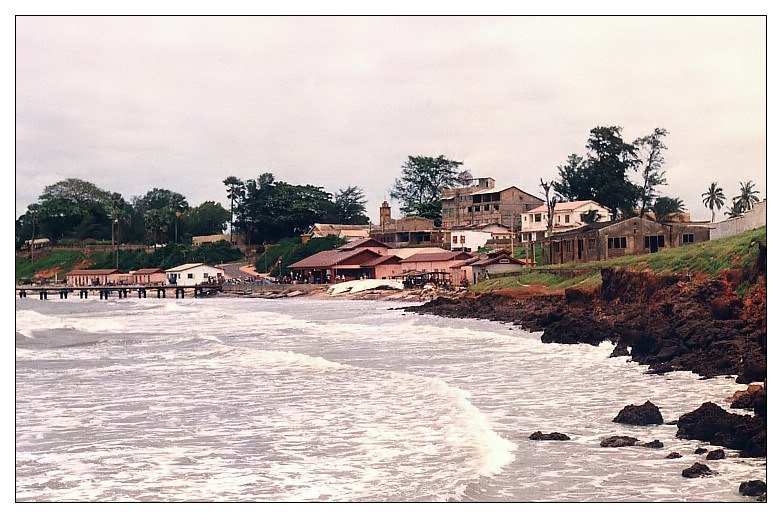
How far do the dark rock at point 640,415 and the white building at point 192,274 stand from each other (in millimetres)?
82182

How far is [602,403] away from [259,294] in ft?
221

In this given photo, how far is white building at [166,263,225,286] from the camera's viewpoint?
310ft

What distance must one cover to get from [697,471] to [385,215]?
3569 inches

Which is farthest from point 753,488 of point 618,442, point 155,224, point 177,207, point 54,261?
point 177,207

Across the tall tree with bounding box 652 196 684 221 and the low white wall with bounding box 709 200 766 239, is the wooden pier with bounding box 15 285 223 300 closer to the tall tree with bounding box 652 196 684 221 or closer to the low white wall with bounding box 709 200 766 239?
the tall tree with bounding box 652 196 684 221

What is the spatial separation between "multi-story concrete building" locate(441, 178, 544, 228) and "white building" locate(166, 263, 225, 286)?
23.0 m

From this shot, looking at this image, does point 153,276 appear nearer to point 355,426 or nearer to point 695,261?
point 695,261

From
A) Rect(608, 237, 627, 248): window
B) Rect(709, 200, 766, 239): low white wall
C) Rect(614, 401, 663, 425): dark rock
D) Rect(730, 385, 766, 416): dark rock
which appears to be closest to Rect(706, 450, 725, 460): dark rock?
Rect(730, 385, 766, 416): dark rock

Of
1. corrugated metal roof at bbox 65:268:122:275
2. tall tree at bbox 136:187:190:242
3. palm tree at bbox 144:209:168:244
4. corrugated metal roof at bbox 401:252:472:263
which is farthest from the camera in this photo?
tall tree at bbox 136:187:190:242

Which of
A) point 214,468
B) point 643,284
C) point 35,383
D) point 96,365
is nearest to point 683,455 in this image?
point 214,468

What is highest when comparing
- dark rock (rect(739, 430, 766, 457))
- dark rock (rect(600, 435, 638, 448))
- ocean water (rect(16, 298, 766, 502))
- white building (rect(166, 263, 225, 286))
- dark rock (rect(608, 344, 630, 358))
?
white building (rect(166, 263, 225, 286))

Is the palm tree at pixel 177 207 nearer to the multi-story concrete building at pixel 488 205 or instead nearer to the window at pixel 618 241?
the multi-story concrete building at pixel 488 205

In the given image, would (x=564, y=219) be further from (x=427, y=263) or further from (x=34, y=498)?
(x=34, y=498)

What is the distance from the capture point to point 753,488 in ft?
33.0
